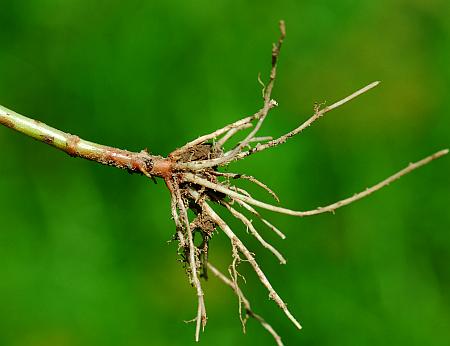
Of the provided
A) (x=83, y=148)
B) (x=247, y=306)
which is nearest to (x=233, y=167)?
(x=247, y=306)

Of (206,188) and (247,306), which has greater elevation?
(206,188)

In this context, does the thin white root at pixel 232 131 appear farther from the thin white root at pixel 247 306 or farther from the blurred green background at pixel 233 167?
the blurred green background at pixel 233 167

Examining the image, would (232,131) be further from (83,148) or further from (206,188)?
(83,148)

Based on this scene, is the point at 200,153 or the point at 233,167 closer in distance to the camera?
the point at 200,153

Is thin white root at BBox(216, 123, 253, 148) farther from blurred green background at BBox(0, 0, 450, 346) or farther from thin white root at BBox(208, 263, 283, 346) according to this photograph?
blurred green background at BBox(0, 0, 450, 346)

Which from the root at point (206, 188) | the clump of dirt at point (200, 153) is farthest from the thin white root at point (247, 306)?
the clump of dirt at point (200, 153)

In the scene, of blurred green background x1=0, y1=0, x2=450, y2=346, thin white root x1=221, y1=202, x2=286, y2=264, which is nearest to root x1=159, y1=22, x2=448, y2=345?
thin white root x1=221, y1=202, x2=286, y2=264

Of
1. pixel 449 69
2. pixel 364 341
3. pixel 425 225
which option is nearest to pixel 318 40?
pixel 449 69

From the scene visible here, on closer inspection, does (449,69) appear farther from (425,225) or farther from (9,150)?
(9,150)
